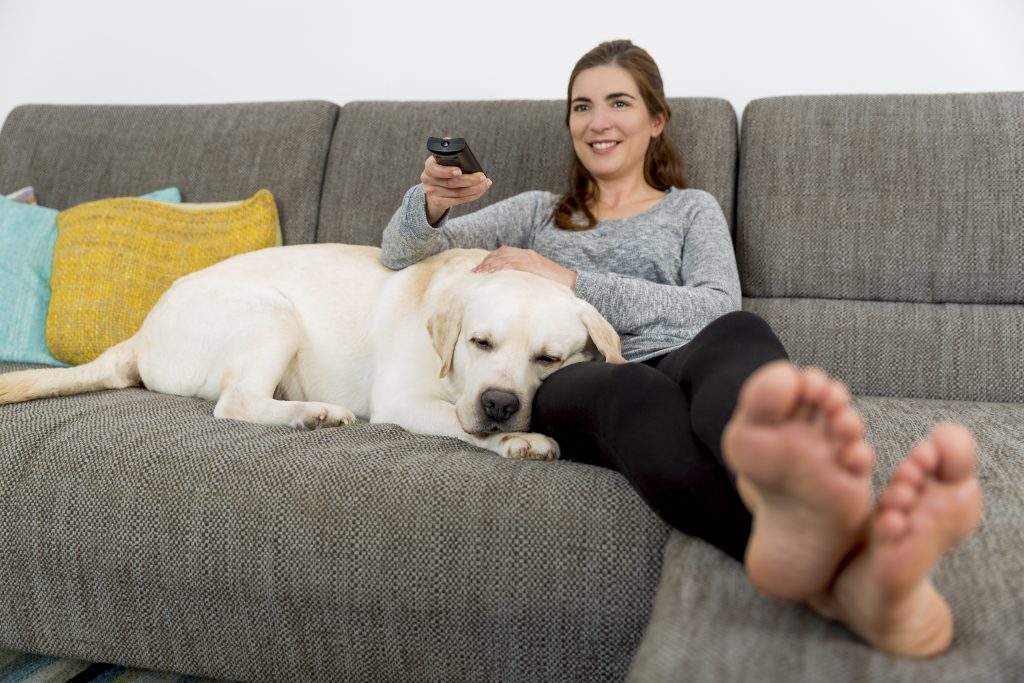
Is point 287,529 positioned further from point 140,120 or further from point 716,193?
point 140,120

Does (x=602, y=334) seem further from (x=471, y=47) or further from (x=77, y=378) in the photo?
(x=471, y=47)

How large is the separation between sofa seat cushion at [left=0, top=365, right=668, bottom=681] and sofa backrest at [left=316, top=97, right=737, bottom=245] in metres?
1.19

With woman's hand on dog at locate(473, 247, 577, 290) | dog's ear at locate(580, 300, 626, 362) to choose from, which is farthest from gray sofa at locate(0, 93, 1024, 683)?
woman's hand on dog at locate(473, 247, 577, 290)

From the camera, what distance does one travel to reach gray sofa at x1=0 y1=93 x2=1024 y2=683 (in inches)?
45.4

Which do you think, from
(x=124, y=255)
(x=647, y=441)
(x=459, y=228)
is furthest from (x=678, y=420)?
(x=124, y=255)

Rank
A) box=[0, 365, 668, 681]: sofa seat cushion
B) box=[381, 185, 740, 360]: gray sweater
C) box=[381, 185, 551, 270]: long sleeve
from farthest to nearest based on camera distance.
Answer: box=[381, 185, 551, 270]: long sleeve, box=[381, 185, 740, 360]: gray sweater, box=[0, 365, 668, 681]: sofa seat cushion

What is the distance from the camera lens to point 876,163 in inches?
93.6

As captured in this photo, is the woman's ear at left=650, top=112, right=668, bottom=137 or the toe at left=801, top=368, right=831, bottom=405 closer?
the toe at left=801, top=368, right=831, bottom=405

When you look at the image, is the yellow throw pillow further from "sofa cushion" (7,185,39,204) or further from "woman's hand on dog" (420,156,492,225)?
"woman's hand on dog" (420,156,492,225)

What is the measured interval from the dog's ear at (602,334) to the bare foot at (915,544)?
0.90 meters

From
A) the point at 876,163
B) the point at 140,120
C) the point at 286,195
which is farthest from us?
the point at 140,120

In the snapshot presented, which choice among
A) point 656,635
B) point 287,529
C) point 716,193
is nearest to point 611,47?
point 716,193

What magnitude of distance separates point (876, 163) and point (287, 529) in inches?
75.7

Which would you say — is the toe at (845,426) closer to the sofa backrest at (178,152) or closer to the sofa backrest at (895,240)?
the sofa backrest at (895,240)
